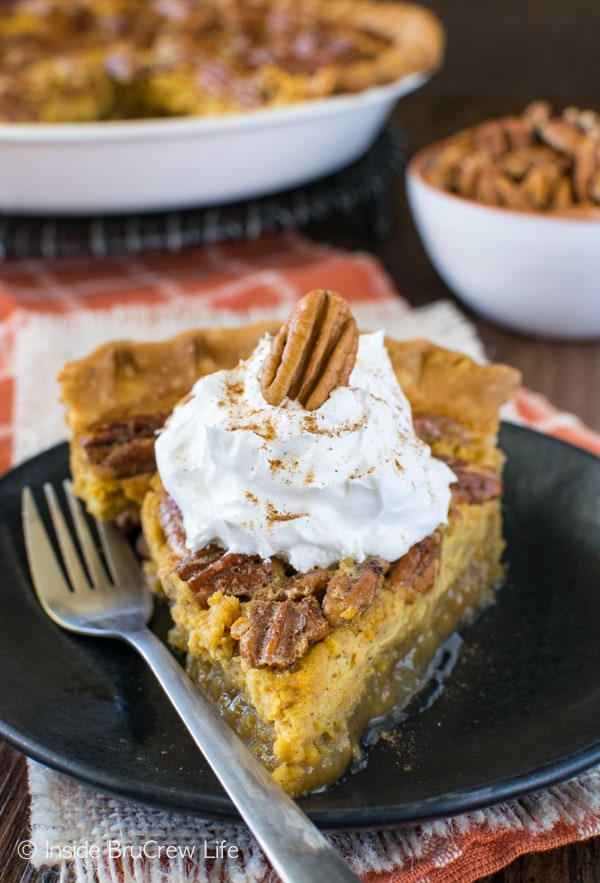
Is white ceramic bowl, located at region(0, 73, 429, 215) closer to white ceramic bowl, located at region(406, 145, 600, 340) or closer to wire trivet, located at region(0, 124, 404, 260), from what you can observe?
wire trivet, located at region(0, 124, 404, 260)

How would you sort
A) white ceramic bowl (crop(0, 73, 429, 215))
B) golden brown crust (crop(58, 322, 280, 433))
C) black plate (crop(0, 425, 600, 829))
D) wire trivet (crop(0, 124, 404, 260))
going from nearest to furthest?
black plate (crop(0, 425, 600, 829)) → golden brown crust (crop(58, 322, 280, 433)) → white ceramic bowl (crop(0, 73, 429, 215)) → wire trivet (crop(0, 124, 404, 260))

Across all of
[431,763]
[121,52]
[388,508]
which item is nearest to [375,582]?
[388,508]

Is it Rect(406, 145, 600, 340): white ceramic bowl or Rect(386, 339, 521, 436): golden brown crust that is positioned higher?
Rect(386, 339, 521, 436): golden brown crust

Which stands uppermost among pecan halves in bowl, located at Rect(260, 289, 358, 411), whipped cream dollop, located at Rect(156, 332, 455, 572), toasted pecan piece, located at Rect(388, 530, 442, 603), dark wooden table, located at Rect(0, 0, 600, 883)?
pecan halves in bowl, located at Rect(260, 289, 358, 411)

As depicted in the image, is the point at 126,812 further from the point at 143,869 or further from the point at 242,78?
the point at 242,78

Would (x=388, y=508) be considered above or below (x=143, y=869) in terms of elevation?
above

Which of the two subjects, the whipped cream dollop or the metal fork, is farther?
the whipped cream dollop

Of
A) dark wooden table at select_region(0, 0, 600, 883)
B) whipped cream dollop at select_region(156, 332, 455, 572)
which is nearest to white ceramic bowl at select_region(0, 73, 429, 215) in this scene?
dark wooden table at select_region(0, 0, 600, 883)
